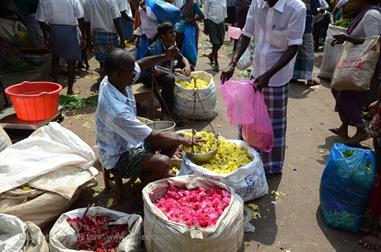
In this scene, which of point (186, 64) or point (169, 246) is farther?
point (186, 64)

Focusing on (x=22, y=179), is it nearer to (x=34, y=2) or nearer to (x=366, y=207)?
(x=366, y=207)

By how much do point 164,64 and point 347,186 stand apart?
3217 mm

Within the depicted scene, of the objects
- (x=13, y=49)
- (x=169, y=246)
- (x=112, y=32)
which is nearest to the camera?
(x=169, y=246)

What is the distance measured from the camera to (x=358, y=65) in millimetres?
4703

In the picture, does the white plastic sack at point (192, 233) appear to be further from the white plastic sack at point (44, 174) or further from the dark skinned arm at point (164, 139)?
the white plastic sack at point (44, 174)

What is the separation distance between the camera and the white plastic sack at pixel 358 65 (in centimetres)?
461

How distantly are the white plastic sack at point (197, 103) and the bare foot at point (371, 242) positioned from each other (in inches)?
117

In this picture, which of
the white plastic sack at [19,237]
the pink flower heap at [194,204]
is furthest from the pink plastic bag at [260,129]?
the white plastic sack at [19,237]

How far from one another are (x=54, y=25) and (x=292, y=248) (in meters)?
5.23

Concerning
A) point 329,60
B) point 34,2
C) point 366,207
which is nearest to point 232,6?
point 329,60

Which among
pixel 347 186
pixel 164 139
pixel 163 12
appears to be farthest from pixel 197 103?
pixel 347 186

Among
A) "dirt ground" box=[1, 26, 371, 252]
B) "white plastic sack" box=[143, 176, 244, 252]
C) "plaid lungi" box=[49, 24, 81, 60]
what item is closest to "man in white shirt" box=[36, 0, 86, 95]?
"plaid lungi" box=[49, 24, 81, 60]

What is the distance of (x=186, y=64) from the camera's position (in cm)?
524

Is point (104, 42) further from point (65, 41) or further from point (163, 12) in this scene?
point (163, 12)
